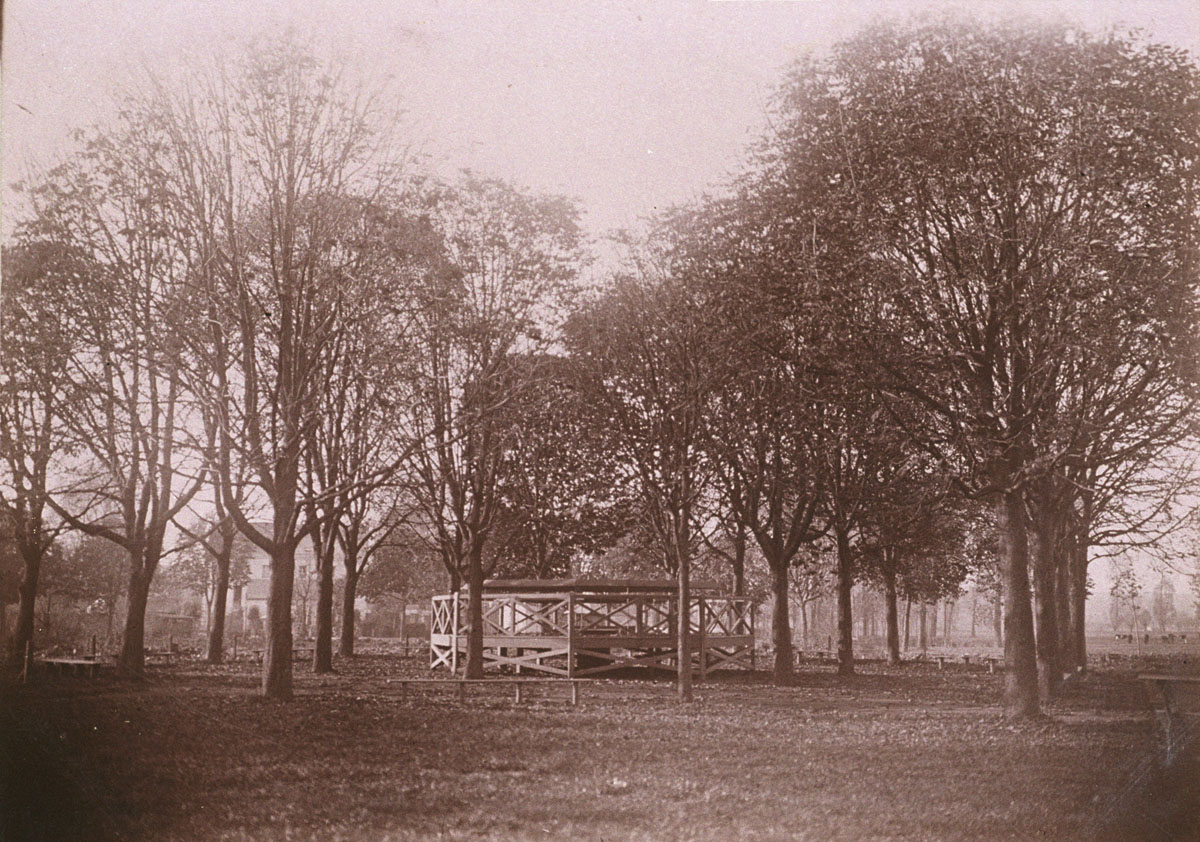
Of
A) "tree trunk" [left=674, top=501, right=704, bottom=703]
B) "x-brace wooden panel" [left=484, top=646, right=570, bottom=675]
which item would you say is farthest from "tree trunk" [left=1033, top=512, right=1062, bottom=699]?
"x-brace wooden panel" [left=484, top=646, right=570, bottom=675]

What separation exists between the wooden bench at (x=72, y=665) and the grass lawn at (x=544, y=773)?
0.30 m

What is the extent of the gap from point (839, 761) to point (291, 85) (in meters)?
10.9

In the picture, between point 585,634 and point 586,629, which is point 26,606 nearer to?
point 585,634

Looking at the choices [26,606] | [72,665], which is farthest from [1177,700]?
[26,606]

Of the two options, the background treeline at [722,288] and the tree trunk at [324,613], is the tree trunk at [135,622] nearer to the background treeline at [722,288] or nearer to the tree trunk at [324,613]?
the background treeline at [722,288]

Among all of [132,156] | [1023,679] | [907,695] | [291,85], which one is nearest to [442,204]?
[291,85]

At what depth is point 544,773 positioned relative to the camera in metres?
9.72

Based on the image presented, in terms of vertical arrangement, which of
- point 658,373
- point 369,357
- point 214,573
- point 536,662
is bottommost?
point 536,662

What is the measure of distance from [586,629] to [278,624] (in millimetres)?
12998

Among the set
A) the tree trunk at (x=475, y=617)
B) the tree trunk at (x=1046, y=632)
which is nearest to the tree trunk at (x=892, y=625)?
the tree trunk at (x=1046, y=632)

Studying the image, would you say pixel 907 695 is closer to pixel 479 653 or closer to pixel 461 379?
pixel 479 653

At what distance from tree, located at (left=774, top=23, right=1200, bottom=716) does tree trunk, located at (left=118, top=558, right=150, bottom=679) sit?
12356 mm

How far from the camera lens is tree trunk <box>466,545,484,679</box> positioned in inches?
827

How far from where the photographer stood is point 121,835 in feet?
27.3
